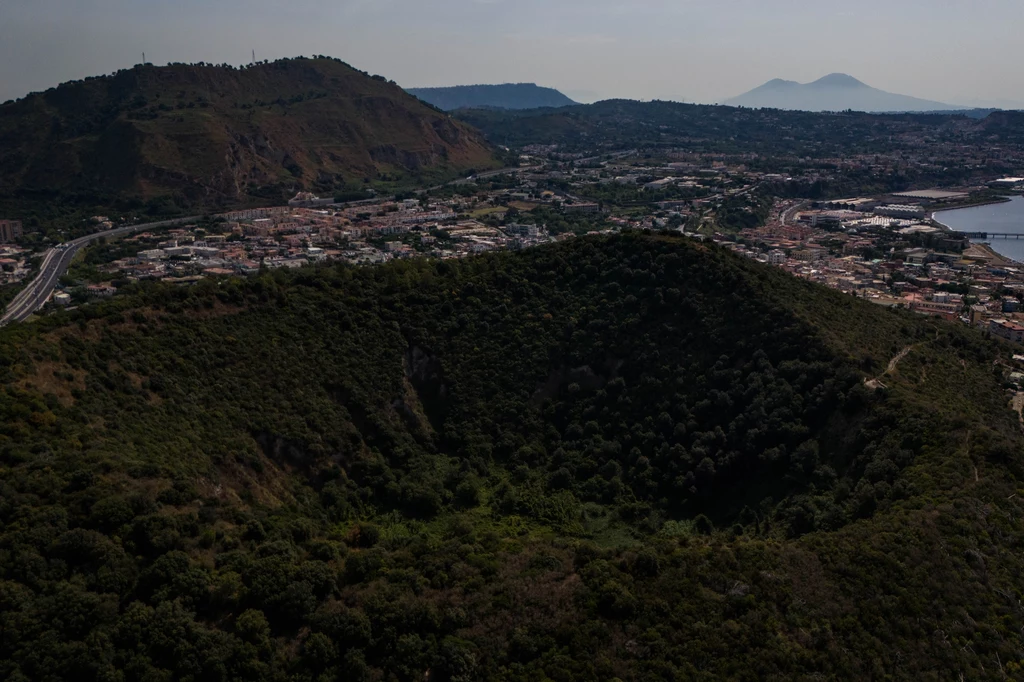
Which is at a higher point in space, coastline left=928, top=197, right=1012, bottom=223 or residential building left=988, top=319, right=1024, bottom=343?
coastline left=928, top=197, right=1012, bottom=223

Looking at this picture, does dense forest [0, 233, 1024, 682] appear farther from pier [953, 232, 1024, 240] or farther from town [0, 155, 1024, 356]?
pier [953, 232, 1024, 240]

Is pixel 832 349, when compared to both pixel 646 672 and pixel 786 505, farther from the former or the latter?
pixel 646 672

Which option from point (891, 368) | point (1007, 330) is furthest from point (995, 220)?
point (891, 368)

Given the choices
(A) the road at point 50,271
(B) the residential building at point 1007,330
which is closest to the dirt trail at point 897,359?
(B) the residential building at point 1007,330

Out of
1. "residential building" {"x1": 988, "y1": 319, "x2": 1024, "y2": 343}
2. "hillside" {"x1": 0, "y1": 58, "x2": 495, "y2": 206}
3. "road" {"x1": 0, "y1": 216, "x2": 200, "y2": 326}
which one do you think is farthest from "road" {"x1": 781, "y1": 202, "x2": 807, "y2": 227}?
"road" {"x1": 0, "y1": 216, "x2": 200, "y2": 326}

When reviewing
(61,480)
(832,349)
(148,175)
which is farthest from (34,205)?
(832,349)

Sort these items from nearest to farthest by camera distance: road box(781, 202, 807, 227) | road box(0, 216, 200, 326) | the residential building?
the residential building → road box(0, 216, 200, 326) → road box(781, 202, 807, 227)

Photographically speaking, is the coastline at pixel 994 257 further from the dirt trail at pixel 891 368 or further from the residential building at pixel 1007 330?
the dirt trail at pixel 891 368
